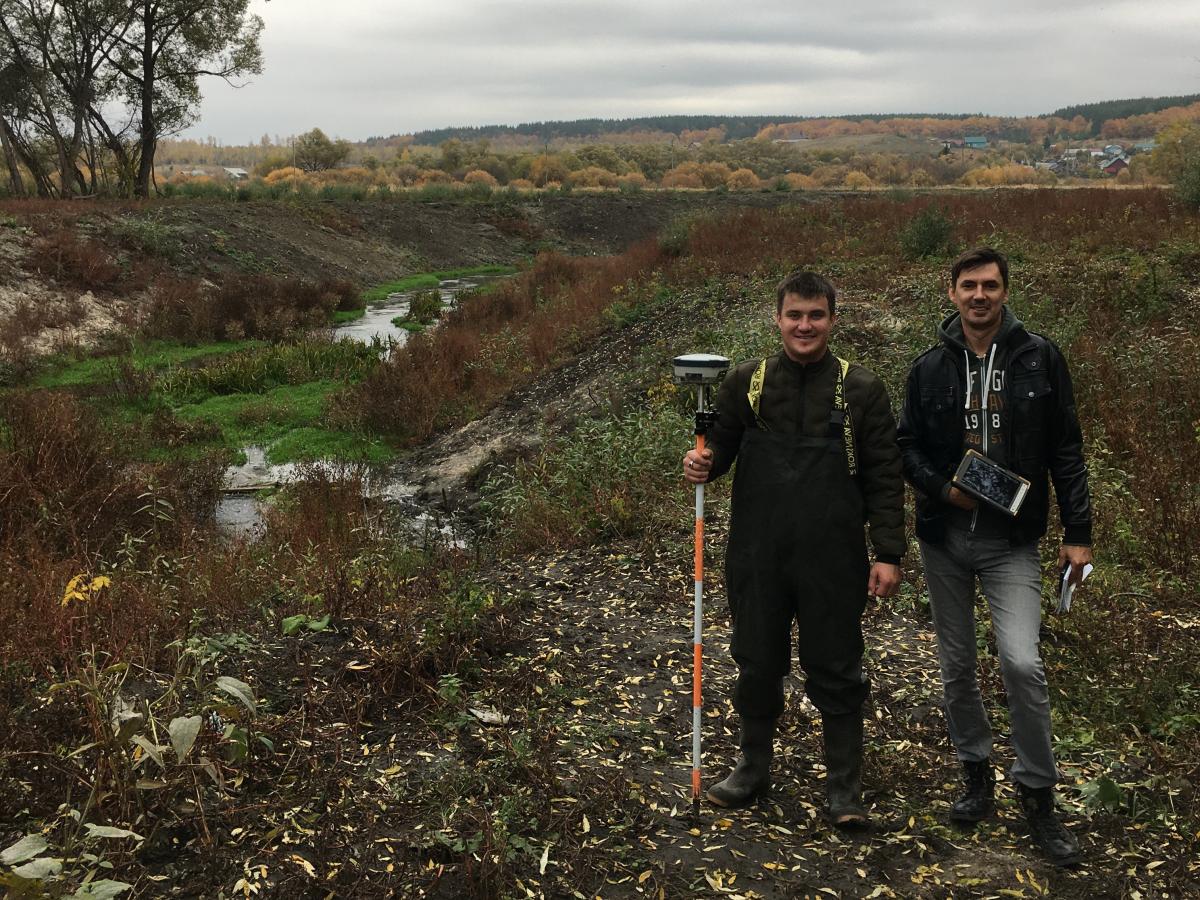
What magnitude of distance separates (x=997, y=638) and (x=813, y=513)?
2.58 ft

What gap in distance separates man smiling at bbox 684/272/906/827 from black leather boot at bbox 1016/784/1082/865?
0.61 m

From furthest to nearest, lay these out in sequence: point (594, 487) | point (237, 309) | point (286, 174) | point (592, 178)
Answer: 1. point (286, 174)
2. point (592, 178)
3. point (237, 309)
4. point (594, 487)

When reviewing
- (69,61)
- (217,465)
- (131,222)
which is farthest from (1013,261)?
(69,61)

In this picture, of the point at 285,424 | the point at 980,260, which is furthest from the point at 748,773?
the point at 285,424

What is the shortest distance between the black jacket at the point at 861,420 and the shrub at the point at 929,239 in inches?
528

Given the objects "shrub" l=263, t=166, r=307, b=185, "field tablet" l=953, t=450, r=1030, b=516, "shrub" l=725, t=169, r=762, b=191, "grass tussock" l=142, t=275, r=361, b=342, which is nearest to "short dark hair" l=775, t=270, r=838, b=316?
"field tablet" l=953, t=450, r=1030, b=516

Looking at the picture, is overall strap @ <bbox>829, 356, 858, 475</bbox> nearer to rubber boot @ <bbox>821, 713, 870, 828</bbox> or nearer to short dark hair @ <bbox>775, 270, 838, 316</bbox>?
short dark hair @ <bbox>775, 270, 838, 316</bbox>

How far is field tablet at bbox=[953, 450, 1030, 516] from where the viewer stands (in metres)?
3.47

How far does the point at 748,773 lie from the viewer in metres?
4.02

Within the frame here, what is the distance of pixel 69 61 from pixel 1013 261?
33.5 meters

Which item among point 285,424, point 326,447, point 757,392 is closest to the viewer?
point 757,392

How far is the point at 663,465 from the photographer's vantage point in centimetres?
902

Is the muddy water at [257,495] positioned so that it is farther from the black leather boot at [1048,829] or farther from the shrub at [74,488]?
the black leather boot at [1048,829]

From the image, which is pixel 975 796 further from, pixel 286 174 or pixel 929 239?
pixel 286 174
